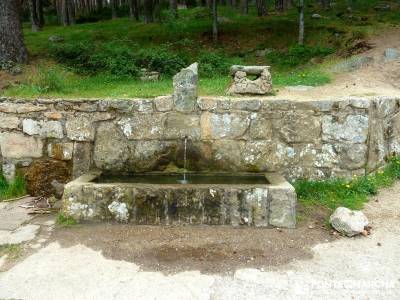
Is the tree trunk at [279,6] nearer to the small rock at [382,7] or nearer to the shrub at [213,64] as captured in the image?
the small rock at [382,7]

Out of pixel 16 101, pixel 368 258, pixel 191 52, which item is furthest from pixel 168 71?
pixel 368 258

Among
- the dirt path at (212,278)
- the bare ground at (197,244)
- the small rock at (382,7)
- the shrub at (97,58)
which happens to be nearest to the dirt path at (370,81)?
the bare ground at (197,244)

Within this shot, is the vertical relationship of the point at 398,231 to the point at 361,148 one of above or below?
below

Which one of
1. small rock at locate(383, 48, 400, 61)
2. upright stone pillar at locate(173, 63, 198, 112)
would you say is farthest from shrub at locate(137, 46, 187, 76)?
small rock at locate(383, 48, 400, 61)

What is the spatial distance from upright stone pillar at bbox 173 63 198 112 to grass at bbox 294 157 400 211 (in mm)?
1677

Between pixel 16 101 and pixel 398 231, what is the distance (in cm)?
478

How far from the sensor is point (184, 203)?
14.8ft

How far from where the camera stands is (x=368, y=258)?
3904 mm

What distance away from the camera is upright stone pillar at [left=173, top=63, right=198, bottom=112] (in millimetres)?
5305

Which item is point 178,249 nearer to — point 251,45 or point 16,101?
point 16,101

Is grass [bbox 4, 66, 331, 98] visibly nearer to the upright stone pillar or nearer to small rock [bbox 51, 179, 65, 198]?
the upright stone pillar

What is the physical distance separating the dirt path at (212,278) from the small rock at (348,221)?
0.14m

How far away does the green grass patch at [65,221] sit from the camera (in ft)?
15.1

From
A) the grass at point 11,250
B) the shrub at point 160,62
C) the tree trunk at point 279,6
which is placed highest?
the tree trunk at point 279,6
